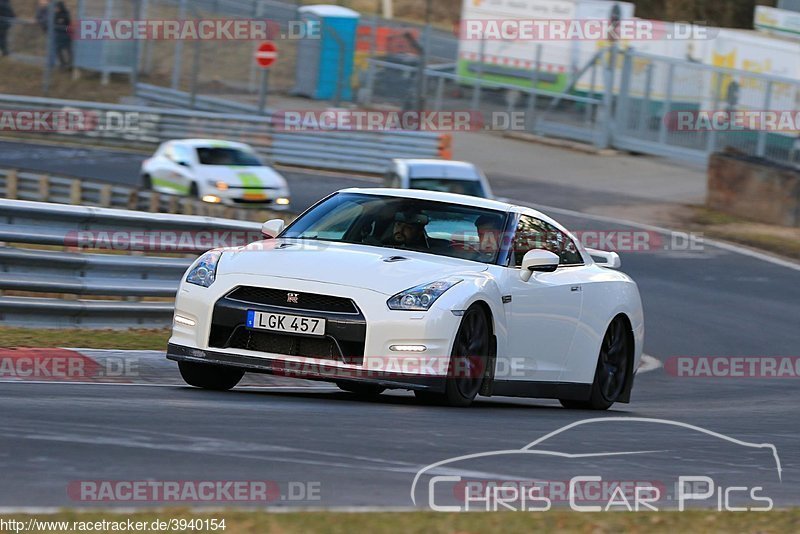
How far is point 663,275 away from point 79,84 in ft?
72.9

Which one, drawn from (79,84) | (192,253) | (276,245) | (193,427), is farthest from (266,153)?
(193,427)

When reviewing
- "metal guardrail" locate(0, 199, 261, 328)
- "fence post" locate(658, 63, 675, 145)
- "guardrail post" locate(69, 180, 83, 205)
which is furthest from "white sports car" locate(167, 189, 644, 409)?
"fence post" locate(658, 63, 675, 145)

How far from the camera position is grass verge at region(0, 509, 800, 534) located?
5.00 metres

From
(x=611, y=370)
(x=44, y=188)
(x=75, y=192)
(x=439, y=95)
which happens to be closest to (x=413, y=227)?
(x=611, y=370)

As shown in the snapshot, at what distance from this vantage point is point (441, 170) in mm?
22031

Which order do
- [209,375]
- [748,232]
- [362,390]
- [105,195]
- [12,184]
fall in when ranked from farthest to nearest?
[748,232], [12,184], [105,195], [362,390], [209,375]

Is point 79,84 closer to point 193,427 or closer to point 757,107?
point 757,107

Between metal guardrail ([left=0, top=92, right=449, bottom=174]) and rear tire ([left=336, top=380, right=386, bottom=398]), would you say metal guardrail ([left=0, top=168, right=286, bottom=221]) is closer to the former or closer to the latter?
metal guardrail ([left=0, top=92, right=449, bottom=174])

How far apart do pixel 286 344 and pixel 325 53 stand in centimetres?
3270

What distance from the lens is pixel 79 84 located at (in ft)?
130

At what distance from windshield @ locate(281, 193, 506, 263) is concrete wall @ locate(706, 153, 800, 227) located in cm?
1832

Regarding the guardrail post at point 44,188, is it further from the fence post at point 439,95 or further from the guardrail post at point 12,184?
the fence post at point 439,95

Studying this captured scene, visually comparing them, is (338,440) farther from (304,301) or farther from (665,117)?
(665,117)

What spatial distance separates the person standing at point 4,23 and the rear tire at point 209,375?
29.9 m
